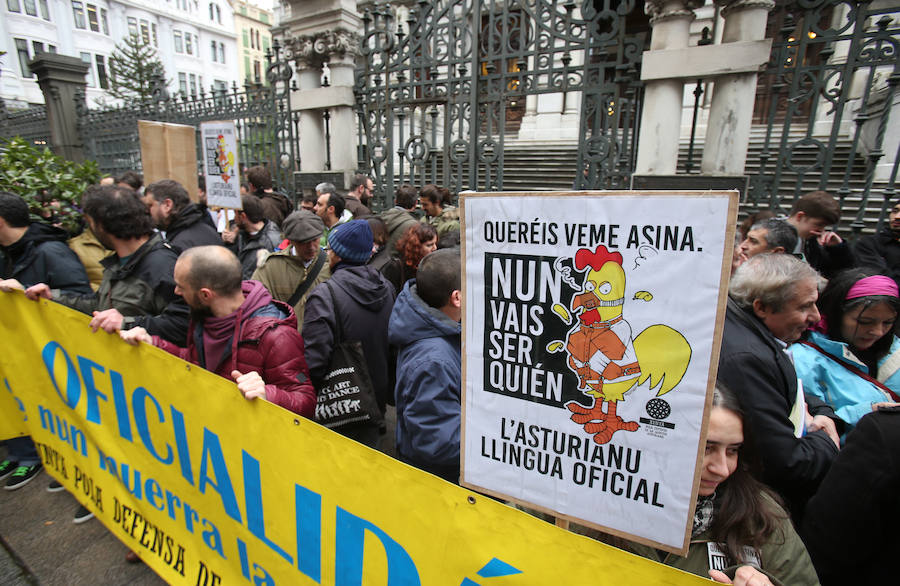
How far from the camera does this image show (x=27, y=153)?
4.39m

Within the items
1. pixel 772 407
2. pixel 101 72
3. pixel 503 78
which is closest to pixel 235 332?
pixel 772 407

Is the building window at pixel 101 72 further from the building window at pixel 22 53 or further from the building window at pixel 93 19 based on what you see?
the building window at pixel 22 53

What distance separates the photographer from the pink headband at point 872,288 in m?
2.17

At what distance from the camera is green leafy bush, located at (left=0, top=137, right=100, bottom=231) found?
3926 mm

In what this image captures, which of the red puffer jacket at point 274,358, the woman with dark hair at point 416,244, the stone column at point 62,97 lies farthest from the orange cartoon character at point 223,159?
the stone column at point 62,97

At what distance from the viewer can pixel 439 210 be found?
5.27 m

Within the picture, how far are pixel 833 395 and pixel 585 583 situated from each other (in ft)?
6.43

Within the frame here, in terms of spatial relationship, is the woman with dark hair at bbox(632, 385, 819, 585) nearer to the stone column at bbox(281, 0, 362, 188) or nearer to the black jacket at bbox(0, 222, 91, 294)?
the black jacket at bbox(0, 222, 91, 294)

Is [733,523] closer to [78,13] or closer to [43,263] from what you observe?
[43,263]

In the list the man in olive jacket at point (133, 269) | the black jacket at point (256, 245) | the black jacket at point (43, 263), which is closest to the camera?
the man in olive jacket at point (133, 269)

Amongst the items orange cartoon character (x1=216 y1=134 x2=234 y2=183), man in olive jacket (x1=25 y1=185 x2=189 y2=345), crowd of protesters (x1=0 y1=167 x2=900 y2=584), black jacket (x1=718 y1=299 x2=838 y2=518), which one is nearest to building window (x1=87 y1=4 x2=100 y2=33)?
orange cartoon character (x1=216 y1=134 x2=234 y2=183)

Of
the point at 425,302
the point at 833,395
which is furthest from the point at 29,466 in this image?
the point at 833,395

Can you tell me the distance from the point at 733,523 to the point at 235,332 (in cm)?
208

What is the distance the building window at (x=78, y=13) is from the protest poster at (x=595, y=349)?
189ft
